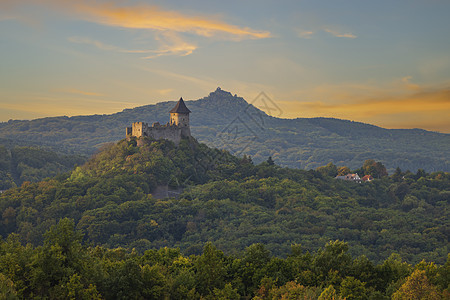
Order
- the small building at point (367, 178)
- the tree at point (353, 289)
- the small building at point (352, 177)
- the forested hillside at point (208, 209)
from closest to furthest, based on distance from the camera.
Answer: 1. the tree at point (353, 289)
2. the forested hillside at point (208, 209)
3. the small building at point (352, 177)
4. the small building at point (367, 178)

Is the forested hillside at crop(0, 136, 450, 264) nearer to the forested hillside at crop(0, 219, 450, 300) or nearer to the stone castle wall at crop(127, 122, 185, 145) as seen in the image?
the stone castle wall at crop(127, 122, 185, 145)

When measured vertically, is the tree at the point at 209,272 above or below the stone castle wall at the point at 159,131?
below

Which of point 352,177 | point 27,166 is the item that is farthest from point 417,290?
point 27,166

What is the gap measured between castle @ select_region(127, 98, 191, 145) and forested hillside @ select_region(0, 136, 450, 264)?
5.87 feet

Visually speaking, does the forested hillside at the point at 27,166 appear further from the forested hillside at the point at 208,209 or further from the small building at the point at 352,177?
the small building at the point at 352,177

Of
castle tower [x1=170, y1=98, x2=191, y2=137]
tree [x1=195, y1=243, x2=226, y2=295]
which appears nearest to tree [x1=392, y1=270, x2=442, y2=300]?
tree [x1=195, y1=243, x2=226, y2=295]

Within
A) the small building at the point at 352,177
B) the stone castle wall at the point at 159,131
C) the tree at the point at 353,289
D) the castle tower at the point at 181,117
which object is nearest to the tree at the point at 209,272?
the tree at the point at 353,289

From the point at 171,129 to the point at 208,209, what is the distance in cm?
1606

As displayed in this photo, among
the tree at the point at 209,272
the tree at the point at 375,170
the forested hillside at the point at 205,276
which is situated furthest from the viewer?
the tree at the point at 375,170

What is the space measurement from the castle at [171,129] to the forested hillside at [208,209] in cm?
179

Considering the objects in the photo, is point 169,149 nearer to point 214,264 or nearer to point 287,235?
point 287,235

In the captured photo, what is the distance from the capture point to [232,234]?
196 feet

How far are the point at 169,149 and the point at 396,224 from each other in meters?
34.9

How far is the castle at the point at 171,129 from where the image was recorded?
74.3 metres
